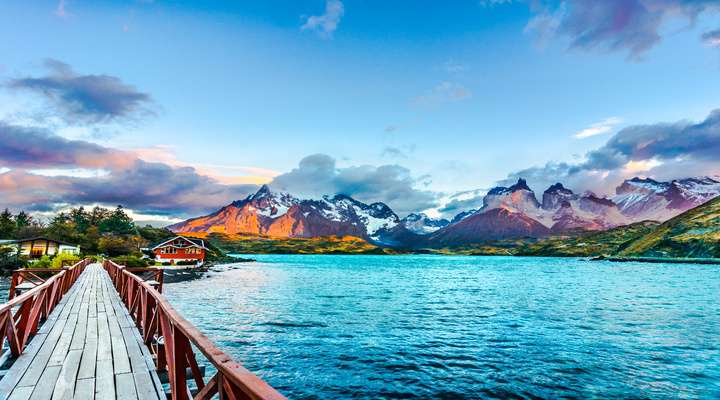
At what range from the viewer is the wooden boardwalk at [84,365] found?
7.29 meters

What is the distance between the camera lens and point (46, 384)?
25.2ft

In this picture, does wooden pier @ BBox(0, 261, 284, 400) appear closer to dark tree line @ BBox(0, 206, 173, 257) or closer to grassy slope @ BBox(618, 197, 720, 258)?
dark tree line @ BBox(0, 206, 173, 257)

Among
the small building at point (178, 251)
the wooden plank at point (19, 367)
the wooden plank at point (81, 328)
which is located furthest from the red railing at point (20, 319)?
the small building at point (178, 251)

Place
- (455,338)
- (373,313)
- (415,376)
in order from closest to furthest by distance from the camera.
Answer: (415,376)
(455,338)
(373,313)

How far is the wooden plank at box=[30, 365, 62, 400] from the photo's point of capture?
23.2 ft

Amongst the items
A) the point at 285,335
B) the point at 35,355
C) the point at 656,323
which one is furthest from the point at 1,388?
the point at 656,323

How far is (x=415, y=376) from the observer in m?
16.7

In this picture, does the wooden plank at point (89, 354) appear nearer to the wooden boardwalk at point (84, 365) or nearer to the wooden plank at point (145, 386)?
the wooden boardwalk at point (84, 365)

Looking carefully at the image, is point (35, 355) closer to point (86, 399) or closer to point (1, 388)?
point (1, 388)

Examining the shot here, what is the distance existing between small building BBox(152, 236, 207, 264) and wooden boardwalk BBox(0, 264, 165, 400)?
101 metres

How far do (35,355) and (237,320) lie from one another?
2124 centimetres

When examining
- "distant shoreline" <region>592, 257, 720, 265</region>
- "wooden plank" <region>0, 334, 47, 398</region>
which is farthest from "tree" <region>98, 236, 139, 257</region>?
"distant shoreline" <region>592, 257, 720, 265</region>

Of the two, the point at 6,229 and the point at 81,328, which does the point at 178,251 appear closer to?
the point at 6,229

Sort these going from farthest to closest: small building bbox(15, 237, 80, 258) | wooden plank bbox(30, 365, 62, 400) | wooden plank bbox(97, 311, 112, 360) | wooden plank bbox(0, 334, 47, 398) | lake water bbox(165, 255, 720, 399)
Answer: small building bbox(15, 237, 80, 258) → lake water bbox(165, 255, 720, 399) → wooden plank bbox(97, 311, 112, 360) → wooden plank bbox(0, 334, 47, 398) → wooden plank bbox(30, 365, 62, 400)
